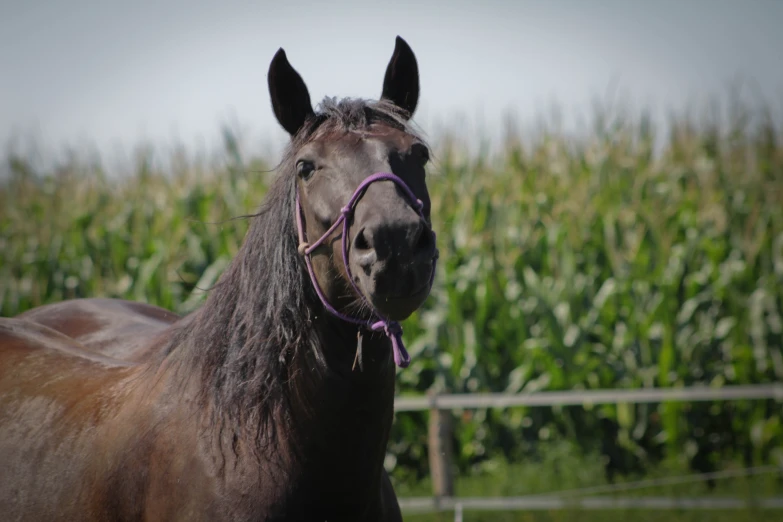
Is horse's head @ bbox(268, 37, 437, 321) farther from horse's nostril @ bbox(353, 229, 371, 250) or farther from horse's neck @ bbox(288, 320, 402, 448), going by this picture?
horse's neck @ bbox(288, 320, 402, 448)

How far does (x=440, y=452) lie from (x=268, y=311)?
15.5 feet

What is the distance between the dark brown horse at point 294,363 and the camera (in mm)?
2152

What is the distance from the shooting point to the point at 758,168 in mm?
8344

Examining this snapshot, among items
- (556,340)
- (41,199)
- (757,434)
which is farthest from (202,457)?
(41,199)

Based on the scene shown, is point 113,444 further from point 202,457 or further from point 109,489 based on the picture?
point 202,457

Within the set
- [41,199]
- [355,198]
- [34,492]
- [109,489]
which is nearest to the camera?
[355,198]

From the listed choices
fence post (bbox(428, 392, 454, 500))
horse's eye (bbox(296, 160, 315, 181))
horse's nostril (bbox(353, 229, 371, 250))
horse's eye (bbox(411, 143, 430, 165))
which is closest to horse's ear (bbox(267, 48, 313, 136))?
horse's eye (bbox(296, 160, 315, 181))

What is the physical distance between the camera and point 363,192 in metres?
2.14

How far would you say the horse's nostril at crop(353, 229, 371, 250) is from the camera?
205 centimetres

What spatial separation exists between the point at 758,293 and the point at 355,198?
6362 millimetres

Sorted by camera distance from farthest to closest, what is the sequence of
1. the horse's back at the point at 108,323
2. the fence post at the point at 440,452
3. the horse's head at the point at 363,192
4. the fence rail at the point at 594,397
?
the fence post at the point at 440,452 < the fence rail at the point at 594,397 < the horse's back at the point at 108,323 < the horse's head at the point at 363,192

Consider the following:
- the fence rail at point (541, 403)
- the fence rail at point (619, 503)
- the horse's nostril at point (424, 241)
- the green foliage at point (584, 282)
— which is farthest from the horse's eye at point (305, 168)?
the green foliage at point (584, 282)

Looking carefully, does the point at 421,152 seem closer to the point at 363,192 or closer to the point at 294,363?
the point at 363,192

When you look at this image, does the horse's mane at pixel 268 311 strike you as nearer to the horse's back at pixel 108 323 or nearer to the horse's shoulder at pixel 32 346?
the horse's shoulder at pixel 32 346
